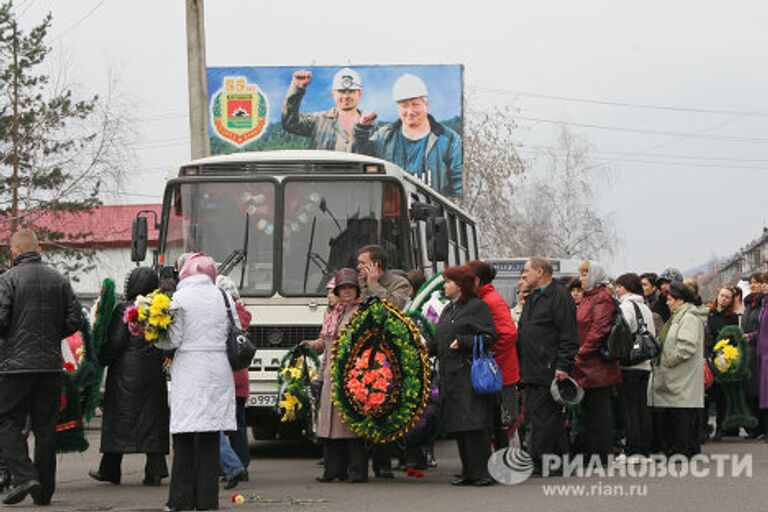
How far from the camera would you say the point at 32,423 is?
11891mm

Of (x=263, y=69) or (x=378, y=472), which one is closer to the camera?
(x=378, y=472)

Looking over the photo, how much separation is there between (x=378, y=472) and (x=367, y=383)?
4.23 feet

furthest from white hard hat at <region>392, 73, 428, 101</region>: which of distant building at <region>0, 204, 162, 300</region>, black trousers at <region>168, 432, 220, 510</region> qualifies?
black trousers at <region>168, 432, 220, 510</region>

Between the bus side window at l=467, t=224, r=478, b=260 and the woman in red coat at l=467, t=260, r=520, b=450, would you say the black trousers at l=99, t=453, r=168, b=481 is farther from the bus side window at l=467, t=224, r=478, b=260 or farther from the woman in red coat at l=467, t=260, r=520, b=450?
the bus side window at l=467, t=224, r=478, b=260

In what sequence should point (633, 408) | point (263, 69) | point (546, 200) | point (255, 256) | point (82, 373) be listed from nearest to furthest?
point (82, 373)
point (633, 408)
point (255, 256)
point (263, 69)
point (546, 200)

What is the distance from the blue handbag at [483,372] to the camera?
12430mm

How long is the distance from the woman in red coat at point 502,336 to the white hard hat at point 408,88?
3527 cm

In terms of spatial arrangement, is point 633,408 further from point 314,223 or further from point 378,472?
point 314,223

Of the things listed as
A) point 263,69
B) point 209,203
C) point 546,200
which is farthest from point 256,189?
point 546,200

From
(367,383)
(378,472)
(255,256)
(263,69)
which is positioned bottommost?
(378,472)

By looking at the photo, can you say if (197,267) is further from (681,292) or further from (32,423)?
(681,292)

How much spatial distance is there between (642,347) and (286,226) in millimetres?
4107

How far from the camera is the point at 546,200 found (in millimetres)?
79562

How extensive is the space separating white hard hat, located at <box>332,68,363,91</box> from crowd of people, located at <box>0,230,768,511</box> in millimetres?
32265
